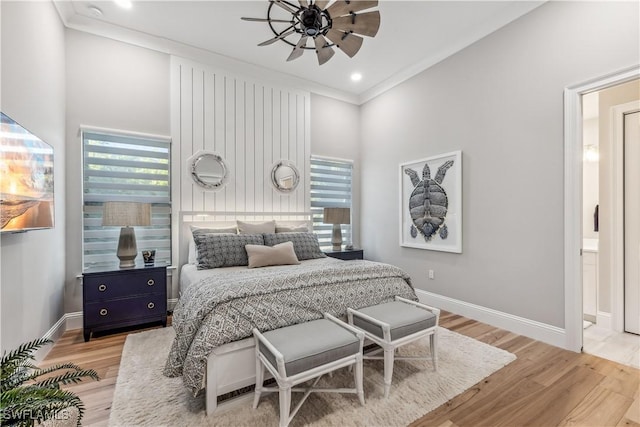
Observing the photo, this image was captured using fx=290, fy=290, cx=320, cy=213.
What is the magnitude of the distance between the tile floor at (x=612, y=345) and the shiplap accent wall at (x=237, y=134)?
358 cm

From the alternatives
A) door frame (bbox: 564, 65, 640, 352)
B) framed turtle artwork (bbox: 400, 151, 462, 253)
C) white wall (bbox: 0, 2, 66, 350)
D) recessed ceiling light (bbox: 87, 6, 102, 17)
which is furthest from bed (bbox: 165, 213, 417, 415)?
recessed ceiling light (bbox: 87, 6, 102, 17)

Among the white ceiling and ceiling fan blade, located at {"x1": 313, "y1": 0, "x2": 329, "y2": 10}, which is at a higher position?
the white ceiling

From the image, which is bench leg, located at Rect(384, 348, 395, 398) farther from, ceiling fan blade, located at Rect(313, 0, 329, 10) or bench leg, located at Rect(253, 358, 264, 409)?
ceiling fan blade, located at Rect(313, 0, 329, 10)

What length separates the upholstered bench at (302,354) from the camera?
1604 millimetres

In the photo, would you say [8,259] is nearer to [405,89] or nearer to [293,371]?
[293,371]

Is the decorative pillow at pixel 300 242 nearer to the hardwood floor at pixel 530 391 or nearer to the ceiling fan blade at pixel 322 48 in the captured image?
the hardwood floor at pixel 530 391

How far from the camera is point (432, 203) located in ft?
12.4

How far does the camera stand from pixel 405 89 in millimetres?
4238

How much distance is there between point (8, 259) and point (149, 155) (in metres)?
1.86

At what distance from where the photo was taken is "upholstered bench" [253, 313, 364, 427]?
5.26 feet

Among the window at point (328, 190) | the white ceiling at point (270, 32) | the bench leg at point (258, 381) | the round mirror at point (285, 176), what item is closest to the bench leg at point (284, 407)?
the bench leg at point (258, 381)

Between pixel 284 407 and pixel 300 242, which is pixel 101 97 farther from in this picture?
pixel 284 407

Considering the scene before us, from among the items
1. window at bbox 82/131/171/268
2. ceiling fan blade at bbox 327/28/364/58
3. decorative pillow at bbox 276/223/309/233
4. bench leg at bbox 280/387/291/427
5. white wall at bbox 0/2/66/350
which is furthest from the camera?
decorative pillow at bbox 276/223/309/233

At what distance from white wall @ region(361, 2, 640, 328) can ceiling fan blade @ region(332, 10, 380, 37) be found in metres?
1.69
